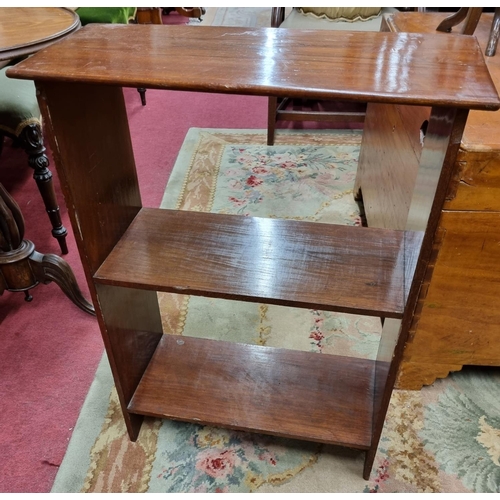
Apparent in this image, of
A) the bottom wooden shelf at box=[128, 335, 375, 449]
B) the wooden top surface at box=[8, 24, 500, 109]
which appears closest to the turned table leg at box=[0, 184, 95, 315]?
the bottom wooden shelf at box=[128, 335, 375, 449]

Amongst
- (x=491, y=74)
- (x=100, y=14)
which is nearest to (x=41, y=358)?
(x=491, y=74)

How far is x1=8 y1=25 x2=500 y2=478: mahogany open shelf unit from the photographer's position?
68 cm

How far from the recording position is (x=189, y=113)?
272 cm

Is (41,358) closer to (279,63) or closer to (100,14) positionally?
(279,63)

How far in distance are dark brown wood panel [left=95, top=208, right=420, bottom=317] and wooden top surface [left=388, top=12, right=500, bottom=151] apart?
0.71ft

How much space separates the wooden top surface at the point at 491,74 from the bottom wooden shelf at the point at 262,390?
612mm

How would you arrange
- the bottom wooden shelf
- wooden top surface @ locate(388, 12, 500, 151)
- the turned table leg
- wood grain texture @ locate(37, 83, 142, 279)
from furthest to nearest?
the turned table leg
the bottom wooden shelf
wooden top surface @ locate(388, 12, 500, 151)
wood grain texture @ locate(37, 83, 142, 279)

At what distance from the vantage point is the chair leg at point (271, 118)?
2.25 m

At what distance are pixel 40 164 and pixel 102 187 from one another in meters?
0.73

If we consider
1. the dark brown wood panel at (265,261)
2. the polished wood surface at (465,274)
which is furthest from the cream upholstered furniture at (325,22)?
the dark brown wood panel at (265,261)

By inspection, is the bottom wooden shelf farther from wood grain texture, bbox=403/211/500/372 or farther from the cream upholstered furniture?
the cream upholstered furniture

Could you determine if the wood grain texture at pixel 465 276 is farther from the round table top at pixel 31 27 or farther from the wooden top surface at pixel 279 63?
the round table top at pixel 31 27
